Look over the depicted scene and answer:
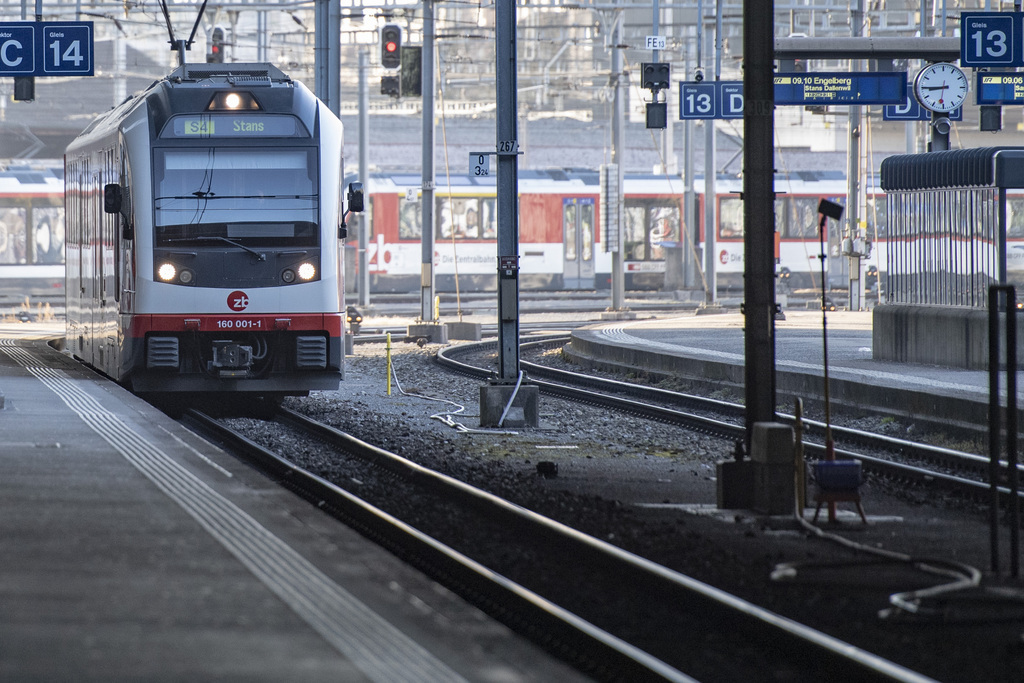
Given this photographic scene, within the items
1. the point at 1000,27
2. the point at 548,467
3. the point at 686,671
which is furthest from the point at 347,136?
the point at 686,671

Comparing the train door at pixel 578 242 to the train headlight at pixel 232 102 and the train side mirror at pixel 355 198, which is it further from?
the train headlight at pixel 232 102

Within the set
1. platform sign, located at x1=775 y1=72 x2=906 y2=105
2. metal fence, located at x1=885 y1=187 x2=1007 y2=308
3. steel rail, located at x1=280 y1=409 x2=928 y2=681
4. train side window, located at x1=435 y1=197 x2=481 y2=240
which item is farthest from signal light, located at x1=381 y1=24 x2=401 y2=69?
train side window, located at x1=435 y1=197 x2=481 y2=240

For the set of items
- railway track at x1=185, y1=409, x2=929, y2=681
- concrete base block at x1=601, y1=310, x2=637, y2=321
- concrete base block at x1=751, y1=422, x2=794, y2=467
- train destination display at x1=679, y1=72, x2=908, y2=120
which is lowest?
railway track at x1=185, y1=409, x2=929, y2=681

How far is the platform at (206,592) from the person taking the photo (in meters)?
5.07

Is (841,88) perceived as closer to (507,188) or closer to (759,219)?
(507,188)

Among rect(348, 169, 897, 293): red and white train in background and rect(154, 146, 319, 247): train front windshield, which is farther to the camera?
rect(348, 169, 897, 293): red and white train in background

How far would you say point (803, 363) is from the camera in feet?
61.2

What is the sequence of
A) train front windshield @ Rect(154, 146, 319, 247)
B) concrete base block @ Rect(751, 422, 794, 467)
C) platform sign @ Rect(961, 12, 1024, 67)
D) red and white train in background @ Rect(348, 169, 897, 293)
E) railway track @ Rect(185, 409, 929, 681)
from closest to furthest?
1. railway track @ Rect(185, 409, 929, 681)
2. concrete base block @ Rect(751, 422, 794, 467)
3. train front windshield @ Rect(154, 146, 319, 247)
4. platform sign @ Rect(961, 12, 1024, 67)
5. red and white train in background @ Rect(348, 169, 897, 293)

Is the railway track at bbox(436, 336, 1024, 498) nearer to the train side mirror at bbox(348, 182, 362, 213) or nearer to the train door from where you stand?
the train side mirror at bbox(348, 182, 362, 213)

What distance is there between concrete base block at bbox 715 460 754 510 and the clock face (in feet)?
43.9

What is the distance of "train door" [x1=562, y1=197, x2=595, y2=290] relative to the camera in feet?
142

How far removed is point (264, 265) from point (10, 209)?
27.1 m

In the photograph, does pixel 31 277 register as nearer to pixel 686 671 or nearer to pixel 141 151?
pixel 141 151

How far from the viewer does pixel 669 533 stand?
8.39 metres
